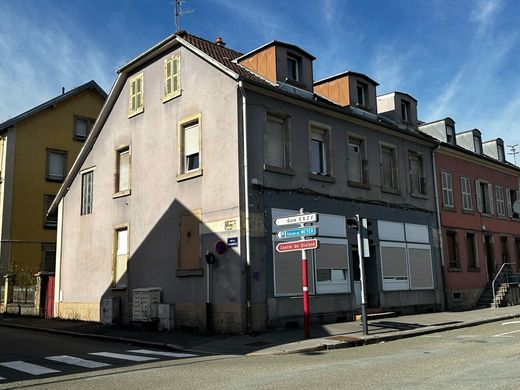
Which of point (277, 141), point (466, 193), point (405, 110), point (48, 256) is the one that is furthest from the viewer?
point (48, 256)

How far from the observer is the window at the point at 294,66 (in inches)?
723

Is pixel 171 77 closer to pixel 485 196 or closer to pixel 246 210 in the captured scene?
pixel 246 210

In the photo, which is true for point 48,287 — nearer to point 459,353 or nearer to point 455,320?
point 455,320

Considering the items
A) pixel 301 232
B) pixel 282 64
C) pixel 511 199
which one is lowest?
pixel 301 232

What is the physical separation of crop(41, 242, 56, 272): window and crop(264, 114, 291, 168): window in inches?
717

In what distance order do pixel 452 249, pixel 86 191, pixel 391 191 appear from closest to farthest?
pixel 391 191
pixel 86 191
pixel 452 249

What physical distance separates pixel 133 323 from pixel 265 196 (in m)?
5.91

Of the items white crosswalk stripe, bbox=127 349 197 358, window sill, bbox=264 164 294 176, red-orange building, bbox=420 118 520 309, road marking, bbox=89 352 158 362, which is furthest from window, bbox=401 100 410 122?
road marking, bbox=89 352 158 362

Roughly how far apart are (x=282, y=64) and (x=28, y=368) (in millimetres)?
12049

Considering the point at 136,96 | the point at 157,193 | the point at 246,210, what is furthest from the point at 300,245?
the point at 136,96

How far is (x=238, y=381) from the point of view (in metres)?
7.93

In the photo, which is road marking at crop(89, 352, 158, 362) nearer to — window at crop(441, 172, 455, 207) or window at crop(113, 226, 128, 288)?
window at crop(113, 226, 128, 288)

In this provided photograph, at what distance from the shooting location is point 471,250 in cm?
2480

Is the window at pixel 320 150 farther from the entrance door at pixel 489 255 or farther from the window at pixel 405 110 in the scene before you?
the entrance door at pixel 489 255
